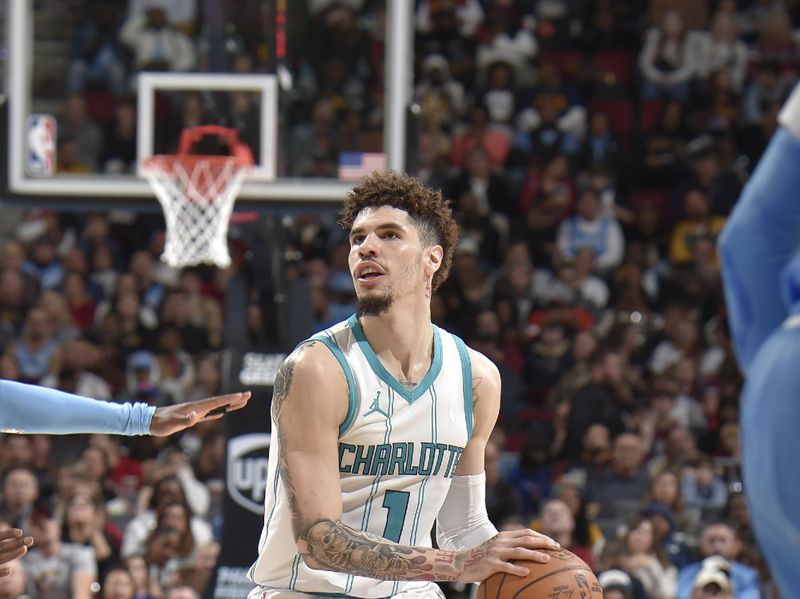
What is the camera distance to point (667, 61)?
13914mm

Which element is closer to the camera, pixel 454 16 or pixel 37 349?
pixel 37 349

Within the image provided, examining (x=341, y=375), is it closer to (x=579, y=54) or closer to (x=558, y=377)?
(x=558, y=377)

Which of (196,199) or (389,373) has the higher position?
(196,199)

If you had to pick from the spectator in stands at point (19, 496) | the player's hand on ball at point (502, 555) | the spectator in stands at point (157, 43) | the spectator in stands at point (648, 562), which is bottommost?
the spectator in stands at point (648, 562)

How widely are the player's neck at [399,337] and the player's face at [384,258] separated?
4cm

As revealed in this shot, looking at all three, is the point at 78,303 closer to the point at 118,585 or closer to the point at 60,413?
the point at 118,585

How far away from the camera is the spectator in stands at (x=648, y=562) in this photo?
8.98m

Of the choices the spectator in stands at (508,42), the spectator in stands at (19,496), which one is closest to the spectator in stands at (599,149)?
the spectator in stands at (508,42)

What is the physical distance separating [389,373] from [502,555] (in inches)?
28.6

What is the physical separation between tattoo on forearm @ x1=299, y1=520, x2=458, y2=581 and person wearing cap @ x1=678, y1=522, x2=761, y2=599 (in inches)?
198

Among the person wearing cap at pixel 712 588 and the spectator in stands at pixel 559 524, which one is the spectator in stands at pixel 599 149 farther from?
the person wearing cap at pixel 712 588

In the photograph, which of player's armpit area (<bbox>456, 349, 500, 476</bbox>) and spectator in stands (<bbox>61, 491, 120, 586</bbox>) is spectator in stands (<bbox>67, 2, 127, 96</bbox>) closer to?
spectator in stands (<bbox>61, 491, 120, 586</bbox>)

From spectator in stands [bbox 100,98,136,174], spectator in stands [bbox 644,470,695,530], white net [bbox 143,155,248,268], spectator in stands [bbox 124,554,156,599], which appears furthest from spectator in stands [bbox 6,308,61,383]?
spectator in stands [bbox 644,470,695,530]

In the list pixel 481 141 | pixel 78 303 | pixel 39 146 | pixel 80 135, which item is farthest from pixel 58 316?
pixel 481 141
